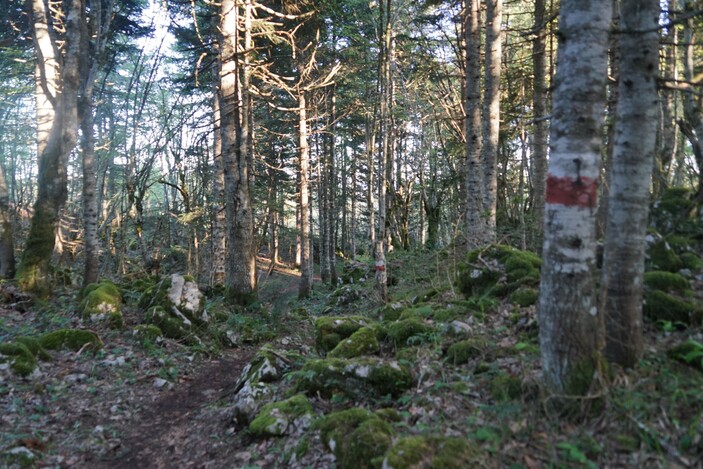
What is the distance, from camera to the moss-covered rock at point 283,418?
4527mm

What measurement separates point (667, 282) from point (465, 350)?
251 cm

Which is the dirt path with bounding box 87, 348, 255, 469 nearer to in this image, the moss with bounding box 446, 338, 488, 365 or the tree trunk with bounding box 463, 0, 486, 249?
the moss with bounding box 446, 338, 488, 365

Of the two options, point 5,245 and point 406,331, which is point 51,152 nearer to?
point 5,245

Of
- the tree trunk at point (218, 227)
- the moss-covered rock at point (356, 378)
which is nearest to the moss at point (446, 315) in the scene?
the moss-covered rock at point (356, 378)

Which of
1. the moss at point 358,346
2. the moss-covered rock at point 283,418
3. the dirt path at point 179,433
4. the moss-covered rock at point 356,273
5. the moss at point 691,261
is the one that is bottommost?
the moss-covered rock at point 356,273

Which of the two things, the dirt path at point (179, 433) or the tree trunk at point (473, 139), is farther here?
the tree trunk at point (473, 139)

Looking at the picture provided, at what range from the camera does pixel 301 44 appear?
50.3 ft

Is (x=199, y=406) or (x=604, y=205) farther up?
(x=604, y=205)

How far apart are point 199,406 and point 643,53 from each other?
6.90m

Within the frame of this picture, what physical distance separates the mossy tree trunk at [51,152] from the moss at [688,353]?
1146 cm

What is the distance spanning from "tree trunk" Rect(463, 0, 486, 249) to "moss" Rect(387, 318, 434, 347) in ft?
14.1

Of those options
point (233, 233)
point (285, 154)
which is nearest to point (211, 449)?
point (233, 233)

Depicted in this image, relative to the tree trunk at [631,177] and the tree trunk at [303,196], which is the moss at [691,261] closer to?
the tree trunk at [631,177]

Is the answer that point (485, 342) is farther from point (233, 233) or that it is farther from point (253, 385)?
point (233, 233)
